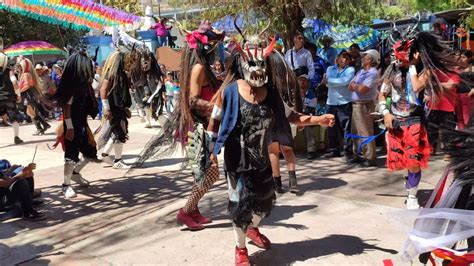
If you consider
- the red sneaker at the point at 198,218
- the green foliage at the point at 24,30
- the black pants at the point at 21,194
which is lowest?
the red sneaker at the point at 198,218

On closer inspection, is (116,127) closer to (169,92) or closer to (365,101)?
(365,101)

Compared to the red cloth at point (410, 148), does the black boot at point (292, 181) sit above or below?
below

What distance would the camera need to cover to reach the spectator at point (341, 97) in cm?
743

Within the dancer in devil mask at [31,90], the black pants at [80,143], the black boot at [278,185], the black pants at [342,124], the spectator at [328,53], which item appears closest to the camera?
the black boot at [278,185]

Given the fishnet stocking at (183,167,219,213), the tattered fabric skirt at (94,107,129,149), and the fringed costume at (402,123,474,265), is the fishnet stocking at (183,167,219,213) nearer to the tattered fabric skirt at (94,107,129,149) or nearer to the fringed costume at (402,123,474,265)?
the fringed costume at (402,123,474,265)

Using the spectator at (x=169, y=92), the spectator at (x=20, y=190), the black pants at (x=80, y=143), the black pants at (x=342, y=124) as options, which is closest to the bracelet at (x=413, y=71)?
the black pants at (x=342, y=124)

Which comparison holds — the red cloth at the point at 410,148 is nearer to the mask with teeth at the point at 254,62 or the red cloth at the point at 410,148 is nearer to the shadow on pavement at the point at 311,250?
the shadow on pavement at the point at 311,250

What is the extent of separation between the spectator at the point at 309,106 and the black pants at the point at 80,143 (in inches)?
127

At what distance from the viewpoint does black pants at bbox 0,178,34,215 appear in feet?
17.1

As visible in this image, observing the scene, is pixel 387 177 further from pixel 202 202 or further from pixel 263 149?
pixel 263 149

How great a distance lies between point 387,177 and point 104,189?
370 centimetres

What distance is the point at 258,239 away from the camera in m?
4.23

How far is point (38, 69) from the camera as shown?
13.1m

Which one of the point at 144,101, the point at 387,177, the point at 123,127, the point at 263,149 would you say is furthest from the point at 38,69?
the point at 263,149
